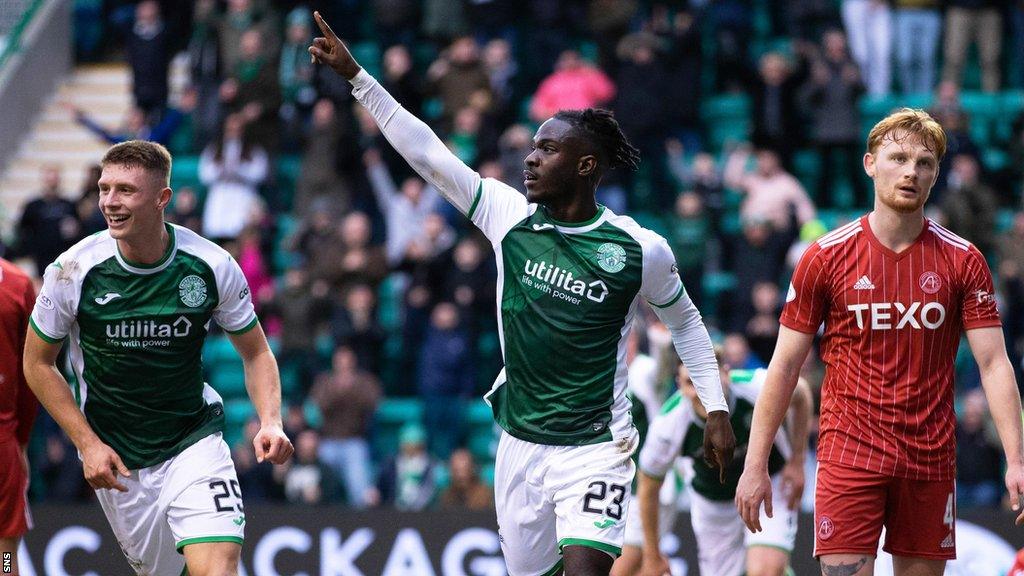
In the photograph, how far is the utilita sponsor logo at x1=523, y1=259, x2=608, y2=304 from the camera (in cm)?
777

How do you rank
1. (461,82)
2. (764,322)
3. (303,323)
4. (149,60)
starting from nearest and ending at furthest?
(764,322)
(303,323)
(461,82)
(149,60)

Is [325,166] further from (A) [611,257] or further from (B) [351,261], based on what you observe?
(A) [611,257]

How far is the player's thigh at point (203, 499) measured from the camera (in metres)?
7.59

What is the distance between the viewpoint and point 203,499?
7.64 metres

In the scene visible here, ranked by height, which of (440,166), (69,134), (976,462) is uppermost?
(69,134)

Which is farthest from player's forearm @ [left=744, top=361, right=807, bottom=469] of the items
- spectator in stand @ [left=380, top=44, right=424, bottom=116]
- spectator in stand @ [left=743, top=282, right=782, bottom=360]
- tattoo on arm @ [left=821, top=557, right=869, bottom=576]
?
spectator in stand @ [left=380, top=44, right=424, bottom=116]

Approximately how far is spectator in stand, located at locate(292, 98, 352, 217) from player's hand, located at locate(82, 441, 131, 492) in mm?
11148

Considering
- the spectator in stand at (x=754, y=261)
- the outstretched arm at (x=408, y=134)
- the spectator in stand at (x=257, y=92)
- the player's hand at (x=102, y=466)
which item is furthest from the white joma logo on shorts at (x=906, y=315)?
the spectator in stand at (x=257, y=92)

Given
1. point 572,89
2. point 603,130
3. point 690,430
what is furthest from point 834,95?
point 603,130

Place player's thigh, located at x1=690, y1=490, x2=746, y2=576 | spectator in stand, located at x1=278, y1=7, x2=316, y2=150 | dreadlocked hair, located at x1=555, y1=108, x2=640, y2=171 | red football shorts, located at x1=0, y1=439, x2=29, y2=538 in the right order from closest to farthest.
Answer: dreadlocked hair, located at x1=555, y1=108, x2=640, y2=171 < red football shorts, located at x1=0, y1=439, x2=29, y2=538 < player's thigh, located at x1=690, y1=490, x2=746, y2=576 < spectator in stand, located at x1=278, y1=7, x2=316, y2=150

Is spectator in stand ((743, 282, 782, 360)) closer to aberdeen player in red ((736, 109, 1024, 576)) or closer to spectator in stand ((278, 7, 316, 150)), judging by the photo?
spectator in stand ((278, 7, 316, 150))

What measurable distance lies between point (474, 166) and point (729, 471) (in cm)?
886

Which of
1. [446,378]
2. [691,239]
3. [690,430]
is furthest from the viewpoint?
[691,239]

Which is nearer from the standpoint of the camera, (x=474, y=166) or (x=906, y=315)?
(x=906, y=315)
